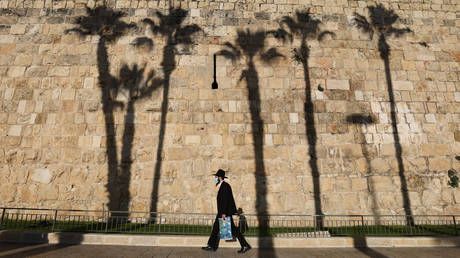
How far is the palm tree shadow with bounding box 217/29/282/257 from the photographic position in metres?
7.68

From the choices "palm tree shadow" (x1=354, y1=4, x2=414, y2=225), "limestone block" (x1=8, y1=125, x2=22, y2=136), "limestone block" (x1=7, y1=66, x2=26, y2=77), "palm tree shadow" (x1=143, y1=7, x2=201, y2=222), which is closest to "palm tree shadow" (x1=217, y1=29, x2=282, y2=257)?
"palm tree shadow" (x1=143, y1=7, x2=201, y2=222)

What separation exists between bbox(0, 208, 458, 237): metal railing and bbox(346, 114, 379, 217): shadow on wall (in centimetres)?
64

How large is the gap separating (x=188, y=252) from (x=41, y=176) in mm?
5877

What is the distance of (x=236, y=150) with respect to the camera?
26.3 feet

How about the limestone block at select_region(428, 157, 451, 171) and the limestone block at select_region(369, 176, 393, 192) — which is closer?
the limestone block at select_region(369, 176, 393, 192)

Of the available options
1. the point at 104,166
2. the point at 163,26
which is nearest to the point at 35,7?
the point at 163,26

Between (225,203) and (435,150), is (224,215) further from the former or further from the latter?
(435,150)

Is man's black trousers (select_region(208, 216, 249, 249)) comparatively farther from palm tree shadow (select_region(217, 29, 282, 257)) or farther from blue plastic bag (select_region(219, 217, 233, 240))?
palm tree shadow (select_region(217, 29, 282, 257))

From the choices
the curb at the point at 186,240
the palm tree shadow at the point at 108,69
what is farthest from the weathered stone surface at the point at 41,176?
the curb at the point at 186,240

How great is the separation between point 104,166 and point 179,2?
21.7 feet

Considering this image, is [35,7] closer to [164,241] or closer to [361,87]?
[164,241]

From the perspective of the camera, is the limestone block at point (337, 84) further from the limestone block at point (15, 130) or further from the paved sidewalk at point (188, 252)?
the limestone block at point (15, 130)

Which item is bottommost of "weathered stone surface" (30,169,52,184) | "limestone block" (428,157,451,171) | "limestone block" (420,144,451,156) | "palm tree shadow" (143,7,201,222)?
"weathered stone surface" (30,169,52,184)

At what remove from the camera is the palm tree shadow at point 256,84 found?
768 cm
